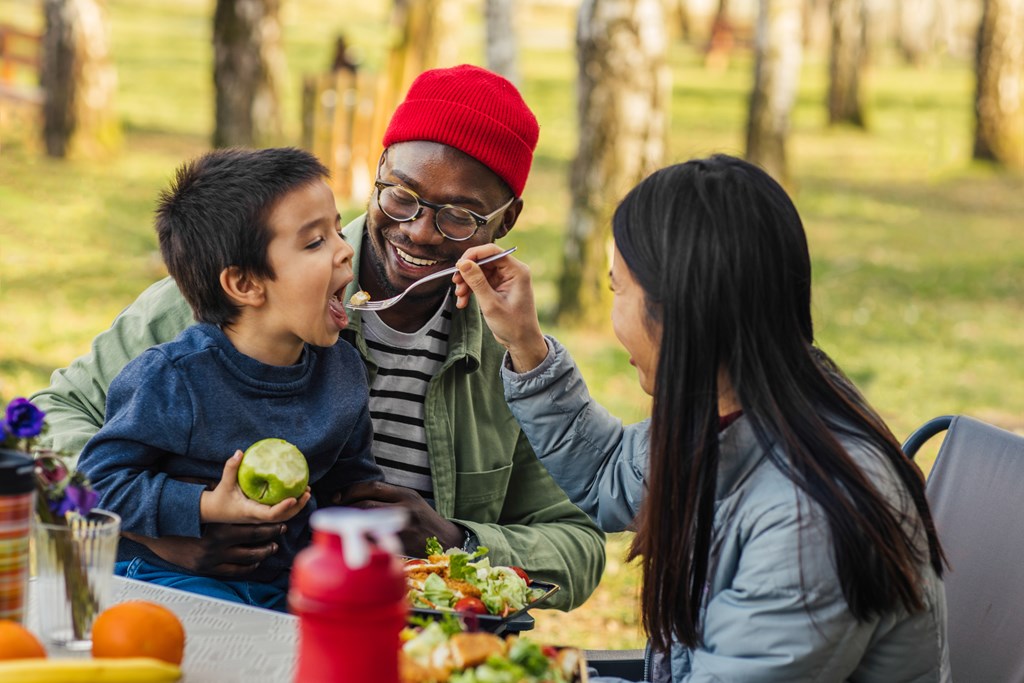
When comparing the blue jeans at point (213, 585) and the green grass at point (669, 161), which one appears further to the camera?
the green grass at point (669, 161)

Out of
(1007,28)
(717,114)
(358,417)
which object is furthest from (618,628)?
(717,114)

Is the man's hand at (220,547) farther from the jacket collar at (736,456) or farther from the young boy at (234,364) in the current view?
the jacket collar at (736,456)

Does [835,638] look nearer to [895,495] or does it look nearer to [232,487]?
[895,495]

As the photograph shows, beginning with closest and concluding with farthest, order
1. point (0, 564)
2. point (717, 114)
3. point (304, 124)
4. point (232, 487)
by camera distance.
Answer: point (0, 564) → point (232, 487) → point (304, 124) → point (717, 114)

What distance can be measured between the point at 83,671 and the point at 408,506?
1.25m

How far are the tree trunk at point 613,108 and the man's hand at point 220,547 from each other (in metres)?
5.54

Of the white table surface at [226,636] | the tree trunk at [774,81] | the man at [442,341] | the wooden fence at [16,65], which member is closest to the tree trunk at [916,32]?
the tree trunk at [774,81]

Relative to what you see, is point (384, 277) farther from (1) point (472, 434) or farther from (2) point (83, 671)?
(2) point (83, 671)

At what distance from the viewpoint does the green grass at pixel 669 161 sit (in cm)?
826

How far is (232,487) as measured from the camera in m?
2.40

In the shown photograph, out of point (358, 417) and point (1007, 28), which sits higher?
point (1007, 28)

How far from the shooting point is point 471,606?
89.4 inches

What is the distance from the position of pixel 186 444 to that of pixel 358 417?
15.8 inches

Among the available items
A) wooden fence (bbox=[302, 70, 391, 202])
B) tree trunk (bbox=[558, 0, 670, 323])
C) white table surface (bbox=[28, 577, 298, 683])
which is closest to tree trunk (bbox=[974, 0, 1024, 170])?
wooden fence (bbox=[302, 70, 391, 202])
